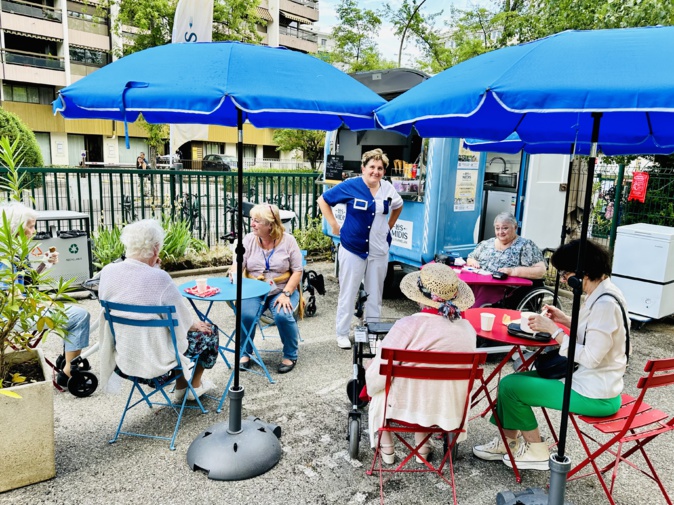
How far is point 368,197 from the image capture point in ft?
15.3

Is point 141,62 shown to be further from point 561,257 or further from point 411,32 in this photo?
point 411,32

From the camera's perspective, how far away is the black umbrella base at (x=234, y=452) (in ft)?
9.48

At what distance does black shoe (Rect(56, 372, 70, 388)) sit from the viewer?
3.75 metres

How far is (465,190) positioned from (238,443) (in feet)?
13.6

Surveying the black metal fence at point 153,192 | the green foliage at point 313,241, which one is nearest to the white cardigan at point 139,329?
the black metal fence at point 153,192

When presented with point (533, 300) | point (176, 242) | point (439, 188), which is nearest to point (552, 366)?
point (533, 300)

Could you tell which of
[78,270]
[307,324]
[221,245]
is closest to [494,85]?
[307,324]

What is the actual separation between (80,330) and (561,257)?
10.6ft

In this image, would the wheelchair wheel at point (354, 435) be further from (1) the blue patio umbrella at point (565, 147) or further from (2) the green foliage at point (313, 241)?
(2) the green foliage at point (313, 241)

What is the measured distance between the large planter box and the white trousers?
268 centimetres

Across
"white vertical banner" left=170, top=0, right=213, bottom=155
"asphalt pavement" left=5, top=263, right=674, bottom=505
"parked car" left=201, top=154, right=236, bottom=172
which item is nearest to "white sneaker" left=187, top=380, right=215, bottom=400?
"asphalt pavement" left=5, top=263, right=674, bottom=505

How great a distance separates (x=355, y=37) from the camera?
23750 mm

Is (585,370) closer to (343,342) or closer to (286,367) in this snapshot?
(286,367)

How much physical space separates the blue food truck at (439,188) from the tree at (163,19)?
45.5ft
